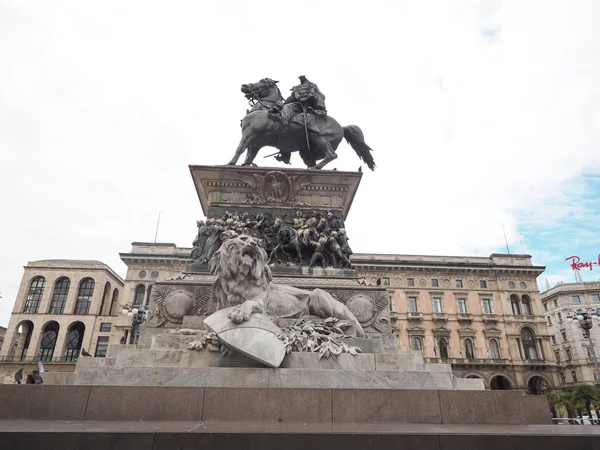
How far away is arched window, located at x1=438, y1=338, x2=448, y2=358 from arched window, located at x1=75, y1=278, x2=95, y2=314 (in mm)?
48190

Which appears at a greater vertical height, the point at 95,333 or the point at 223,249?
the point at 95,333

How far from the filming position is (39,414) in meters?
4.40

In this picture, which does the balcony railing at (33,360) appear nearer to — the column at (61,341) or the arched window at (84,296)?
the column at (61,341)

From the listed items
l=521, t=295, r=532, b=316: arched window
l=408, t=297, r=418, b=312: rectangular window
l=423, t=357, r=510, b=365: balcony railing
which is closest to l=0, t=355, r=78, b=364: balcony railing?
l=408, t=297, r=418, b=312: rectangular window

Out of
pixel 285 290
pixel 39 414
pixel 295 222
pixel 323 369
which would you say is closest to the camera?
pixel 39 414

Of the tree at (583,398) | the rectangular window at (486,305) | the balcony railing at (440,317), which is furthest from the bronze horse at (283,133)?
the rectangular window at (486,305)

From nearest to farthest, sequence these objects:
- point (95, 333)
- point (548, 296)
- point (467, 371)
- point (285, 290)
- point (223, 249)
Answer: point (223, 249) → point (285, 290) → point (467, 371) → point (95, 333) → point (548, 296)

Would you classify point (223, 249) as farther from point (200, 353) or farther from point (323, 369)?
point (323, 369)

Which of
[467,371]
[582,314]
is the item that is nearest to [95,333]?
[467,371]

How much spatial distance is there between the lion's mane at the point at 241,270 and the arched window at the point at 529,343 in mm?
53850

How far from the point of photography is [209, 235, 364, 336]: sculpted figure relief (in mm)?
6414

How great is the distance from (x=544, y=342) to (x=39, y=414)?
5765 cm

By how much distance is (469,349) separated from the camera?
1950 inches

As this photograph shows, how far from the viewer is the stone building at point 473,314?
158 ft
